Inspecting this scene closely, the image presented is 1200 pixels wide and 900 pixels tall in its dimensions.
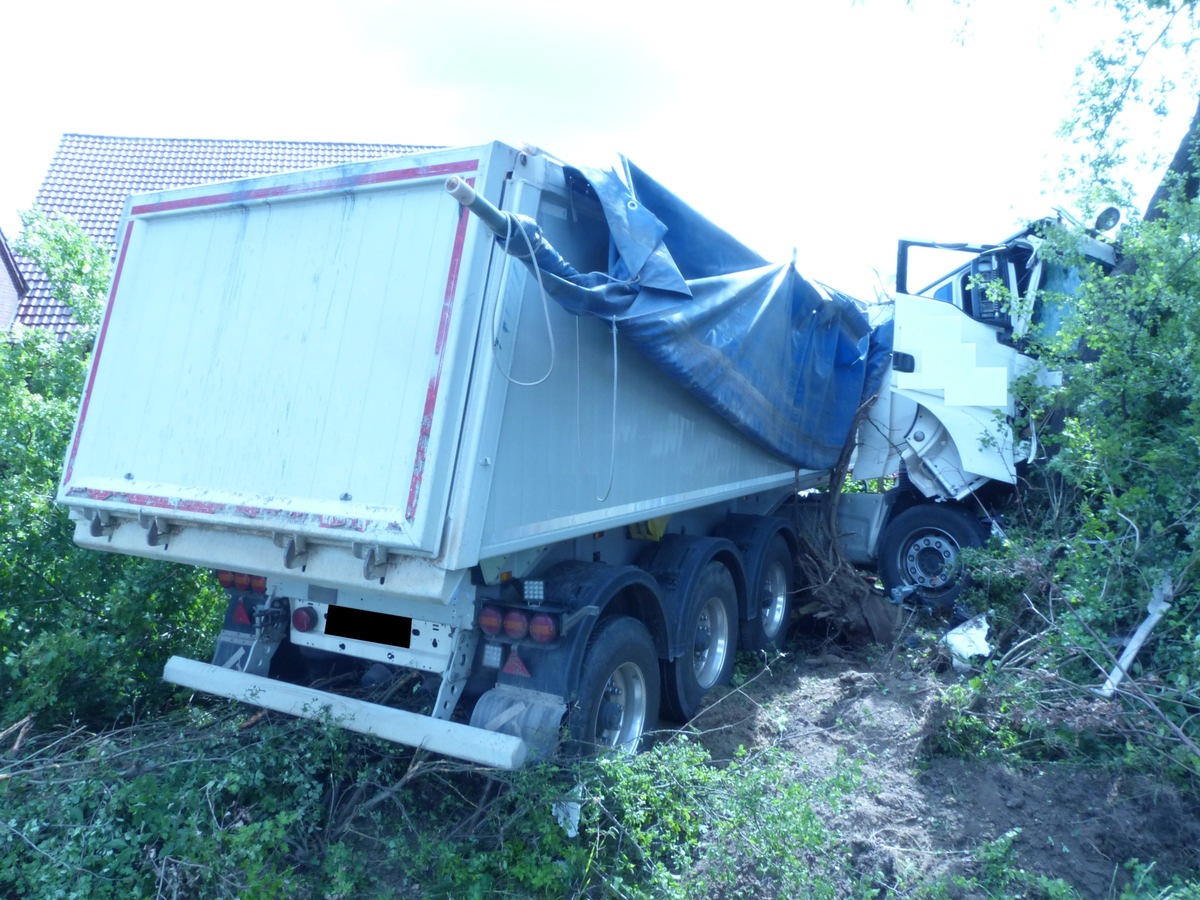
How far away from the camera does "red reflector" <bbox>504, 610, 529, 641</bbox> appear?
12.9ft

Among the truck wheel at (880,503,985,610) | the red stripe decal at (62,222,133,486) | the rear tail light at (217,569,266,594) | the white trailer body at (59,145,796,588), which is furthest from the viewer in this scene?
the truck wheel at (880,503,985,610)

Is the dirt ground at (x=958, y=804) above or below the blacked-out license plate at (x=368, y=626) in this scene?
below

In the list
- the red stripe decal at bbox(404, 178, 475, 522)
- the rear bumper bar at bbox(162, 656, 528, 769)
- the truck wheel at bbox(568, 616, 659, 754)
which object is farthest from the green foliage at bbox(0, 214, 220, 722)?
the truck wheel at bbox(568, 616, 659, 754)

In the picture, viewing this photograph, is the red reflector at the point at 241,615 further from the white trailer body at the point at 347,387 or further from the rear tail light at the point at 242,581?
the white trailer body at the point at 347,387

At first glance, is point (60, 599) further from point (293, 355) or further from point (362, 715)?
point (293, 355)

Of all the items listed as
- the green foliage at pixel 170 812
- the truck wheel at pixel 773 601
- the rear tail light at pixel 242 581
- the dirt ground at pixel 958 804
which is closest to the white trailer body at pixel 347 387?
the rear tail light at pixel 242 581

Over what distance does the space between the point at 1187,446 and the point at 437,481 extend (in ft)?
13.8

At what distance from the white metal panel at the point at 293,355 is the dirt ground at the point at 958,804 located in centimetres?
243

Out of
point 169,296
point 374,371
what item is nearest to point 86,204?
point 169,296

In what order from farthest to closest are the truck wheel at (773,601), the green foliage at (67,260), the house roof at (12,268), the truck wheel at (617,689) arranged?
the house roof at (12,268) → the truck wheel at (773,601) → the green foliage at (67,260) → the truck wheel at (617,689)

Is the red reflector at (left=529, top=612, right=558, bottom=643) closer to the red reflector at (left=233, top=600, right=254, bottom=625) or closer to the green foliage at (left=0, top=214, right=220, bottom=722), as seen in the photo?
the red reflector at (left=233, top=600, right=254, bottom=625)

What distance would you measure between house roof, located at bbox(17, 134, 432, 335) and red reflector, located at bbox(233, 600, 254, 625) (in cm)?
1783

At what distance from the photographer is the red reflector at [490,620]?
396 centimetres

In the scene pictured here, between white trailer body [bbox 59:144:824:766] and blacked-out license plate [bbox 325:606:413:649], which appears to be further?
blacked-out license plate [bbox 325:606:413:649]
